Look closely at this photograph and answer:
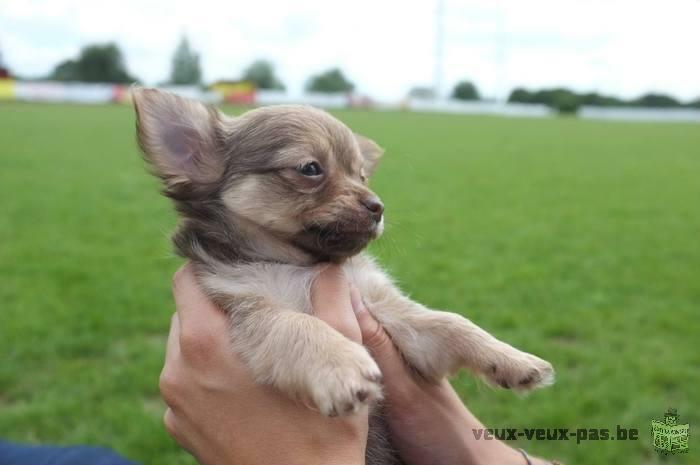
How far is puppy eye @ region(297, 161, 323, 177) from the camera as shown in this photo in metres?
2.67

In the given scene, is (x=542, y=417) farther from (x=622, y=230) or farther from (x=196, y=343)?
(x=622, y=230)

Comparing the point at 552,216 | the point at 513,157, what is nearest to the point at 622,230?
the point at 552,216

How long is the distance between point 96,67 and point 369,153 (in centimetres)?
7646

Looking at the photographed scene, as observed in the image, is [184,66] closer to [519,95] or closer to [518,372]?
[519,95]

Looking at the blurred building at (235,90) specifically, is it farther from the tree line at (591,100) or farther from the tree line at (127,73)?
the tree line at (591,100)

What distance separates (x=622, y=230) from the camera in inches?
391

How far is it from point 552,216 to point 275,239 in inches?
355

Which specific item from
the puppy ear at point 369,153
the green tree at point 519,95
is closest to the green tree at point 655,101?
the green tree at point 519,95

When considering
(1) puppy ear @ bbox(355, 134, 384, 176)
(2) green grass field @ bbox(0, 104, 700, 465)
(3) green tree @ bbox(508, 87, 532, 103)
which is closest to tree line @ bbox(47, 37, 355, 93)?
(3) green tree @ bbox(508, 87, 532, 103)

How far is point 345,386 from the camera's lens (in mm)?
2090

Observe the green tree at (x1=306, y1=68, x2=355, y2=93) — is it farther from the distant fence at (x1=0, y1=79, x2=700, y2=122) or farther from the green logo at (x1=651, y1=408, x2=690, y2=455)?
the green logo at (x1=651, y1=408, x2=690, y2=455)

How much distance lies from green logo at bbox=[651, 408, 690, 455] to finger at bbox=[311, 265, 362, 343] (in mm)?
2411

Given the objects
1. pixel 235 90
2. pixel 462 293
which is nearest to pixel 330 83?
pixel 235 90

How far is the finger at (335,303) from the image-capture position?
8.11ft
